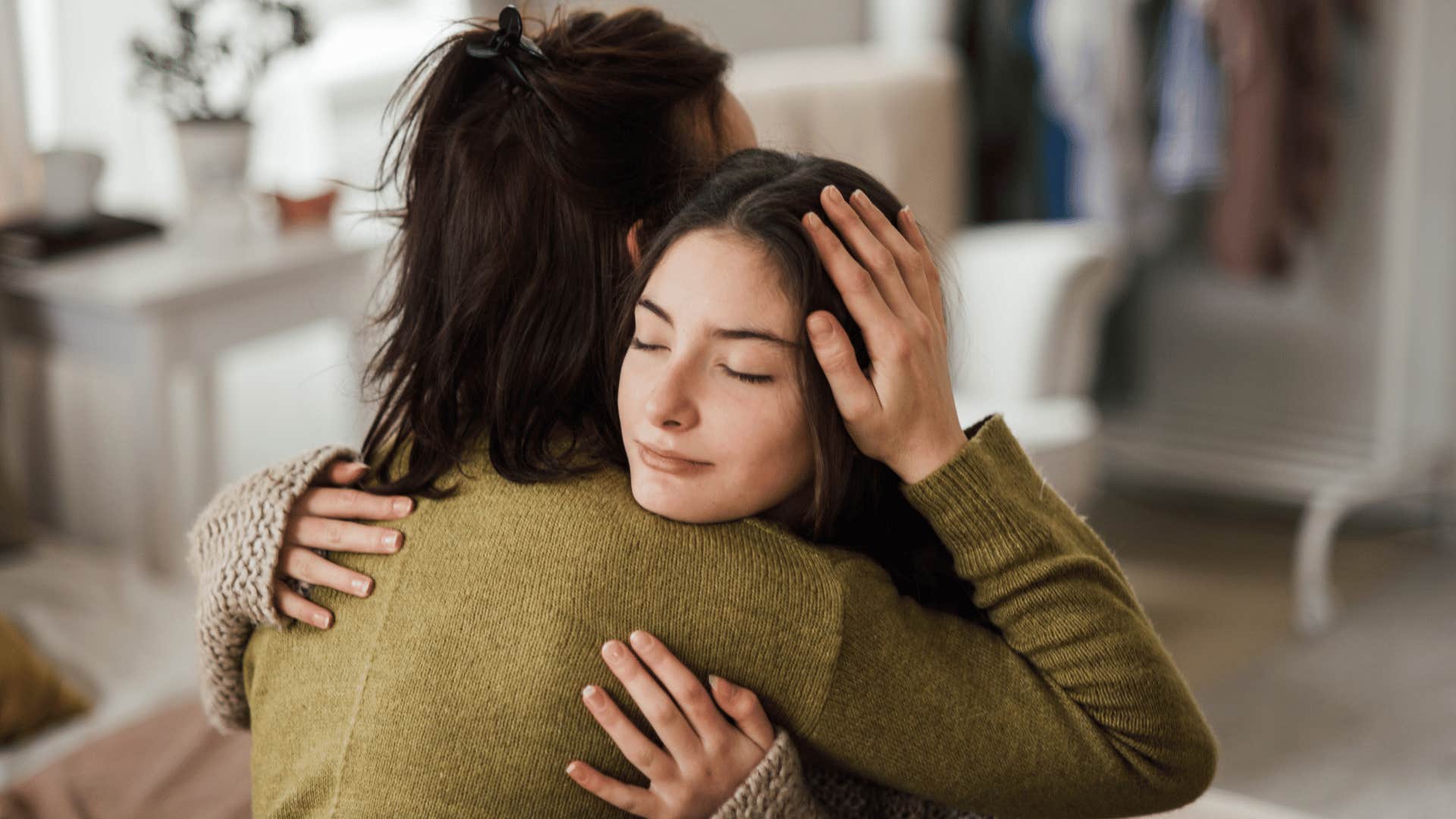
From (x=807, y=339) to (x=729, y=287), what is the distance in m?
0.05

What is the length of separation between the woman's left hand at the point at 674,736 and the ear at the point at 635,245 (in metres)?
0.26

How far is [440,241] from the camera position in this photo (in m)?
0.95

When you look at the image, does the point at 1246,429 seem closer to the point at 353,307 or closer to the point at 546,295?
the point at 353,307

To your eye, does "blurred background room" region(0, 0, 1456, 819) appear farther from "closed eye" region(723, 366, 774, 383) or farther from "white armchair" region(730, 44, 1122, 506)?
"closed eye" region(723, 366, 774, 383)

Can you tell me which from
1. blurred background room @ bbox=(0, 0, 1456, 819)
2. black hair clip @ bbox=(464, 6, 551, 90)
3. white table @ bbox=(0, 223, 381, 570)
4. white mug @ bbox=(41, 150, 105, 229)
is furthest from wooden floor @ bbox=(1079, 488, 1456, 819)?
white mug @ bbox=(41, 150, 105, 229)

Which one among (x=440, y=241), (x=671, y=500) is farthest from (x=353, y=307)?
(x=671, y=500)

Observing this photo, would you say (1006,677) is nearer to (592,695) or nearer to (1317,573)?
(592,695)

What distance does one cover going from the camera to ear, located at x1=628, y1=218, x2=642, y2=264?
93 centimetres

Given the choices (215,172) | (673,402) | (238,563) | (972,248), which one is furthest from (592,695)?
(972,248)

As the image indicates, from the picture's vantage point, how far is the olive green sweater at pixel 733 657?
0.78 metres

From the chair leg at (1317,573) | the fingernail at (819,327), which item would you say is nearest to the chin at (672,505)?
the fingernail at (819,327)

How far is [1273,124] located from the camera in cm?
286

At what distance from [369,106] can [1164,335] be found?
1.90 metres

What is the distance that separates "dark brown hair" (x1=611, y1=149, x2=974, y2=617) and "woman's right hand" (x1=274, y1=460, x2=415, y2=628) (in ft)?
0.48
